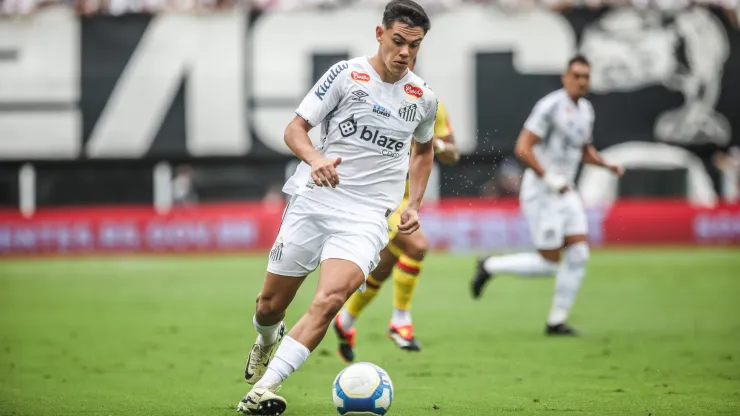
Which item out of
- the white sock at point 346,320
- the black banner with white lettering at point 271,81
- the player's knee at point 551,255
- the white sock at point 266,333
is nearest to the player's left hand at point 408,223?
the white sock at point 266,333

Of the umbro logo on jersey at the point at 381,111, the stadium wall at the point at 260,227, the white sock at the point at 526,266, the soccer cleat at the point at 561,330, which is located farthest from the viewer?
the stadium wall at the point at 260,227

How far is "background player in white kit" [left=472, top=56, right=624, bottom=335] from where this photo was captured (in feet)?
40.2

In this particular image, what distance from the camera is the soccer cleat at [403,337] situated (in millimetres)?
10781

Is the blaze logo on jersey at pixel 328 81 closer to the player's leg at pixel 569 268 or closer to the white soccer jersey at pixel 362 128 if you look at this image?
the white soccer jersey at pixel 362 128

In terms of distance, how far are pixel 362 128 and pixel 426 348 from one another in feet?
14.4

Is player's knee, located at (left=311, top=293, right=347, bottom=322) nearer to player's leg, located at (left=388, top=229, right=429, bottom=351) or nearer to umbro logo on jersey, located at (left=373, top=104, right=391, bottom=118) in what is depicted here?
umbro logo on jersey, located at (left=373, top=104, right=391, bottom=118)

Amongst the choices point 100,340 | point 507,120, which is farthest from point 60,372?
point 507,120

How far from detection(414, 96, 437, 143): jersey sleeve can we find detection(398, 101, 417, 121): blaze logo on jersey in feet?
0.50

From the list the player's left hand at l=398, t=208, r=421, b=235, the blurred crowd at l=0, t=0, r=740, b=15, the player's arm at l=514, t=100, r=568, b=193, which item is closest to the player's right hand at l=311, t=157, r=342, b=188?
the player's left hand at l=398, t=208, r=421, b=235

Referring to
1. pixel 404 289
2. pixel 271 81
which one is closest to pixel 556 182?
pixel 404 289

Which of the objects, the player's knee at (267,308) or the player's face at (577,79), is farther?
the player's face at (577,79)

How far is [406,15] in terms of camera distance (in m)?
7.14

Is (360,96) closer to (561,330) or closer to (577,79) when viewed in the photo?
(577,79)

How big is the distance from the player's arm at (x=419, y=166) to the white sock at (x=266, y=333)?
1.20m
